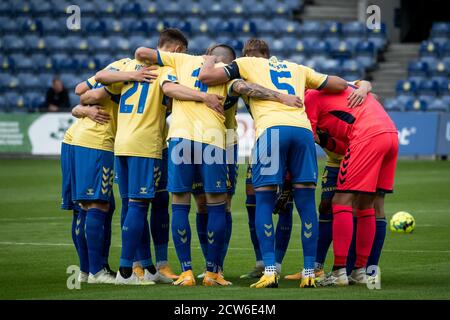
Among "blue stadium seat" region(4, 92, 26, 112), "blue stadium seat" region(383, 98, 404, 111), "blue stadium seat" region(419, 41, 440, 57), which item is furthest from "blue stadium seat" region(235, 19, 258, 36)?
"blue stadium seat" region(4, 92, 26, 112)

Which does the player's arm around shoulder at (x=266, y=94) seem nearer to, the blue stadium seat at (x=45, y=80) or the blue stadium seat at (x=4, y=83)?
the blue stadium seat at (x=45, y=80)

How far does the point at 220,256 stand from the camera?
31.5ft

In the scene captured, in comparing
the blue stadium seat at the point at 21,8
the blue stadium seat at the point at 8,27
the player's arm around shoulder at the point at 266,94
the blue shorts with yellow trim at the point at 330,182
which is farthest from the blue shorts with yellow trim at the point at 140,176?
the blue stadium seat at the point at 21,8

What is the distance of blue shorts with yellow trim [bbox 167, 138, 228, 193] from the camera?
9.24 meters

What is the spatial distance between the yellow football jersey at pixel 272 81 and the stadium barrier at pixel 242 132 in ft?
51.5

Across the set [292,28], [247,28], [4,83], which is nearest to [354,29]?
[292,28]

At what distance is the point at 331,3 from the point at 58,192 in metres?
16.1

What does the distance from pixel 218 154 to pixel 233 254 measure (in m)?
2.85

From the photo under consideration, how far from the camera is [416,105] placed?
27141mm

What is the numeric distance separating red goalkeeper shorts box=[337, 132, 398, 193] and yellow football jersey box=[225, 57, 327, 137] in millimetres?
563

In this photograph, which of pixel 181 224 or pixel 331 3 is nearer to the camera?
pixel 181 224

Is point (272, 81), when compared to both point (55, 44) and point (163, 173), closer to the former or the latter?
point (163, 173)
